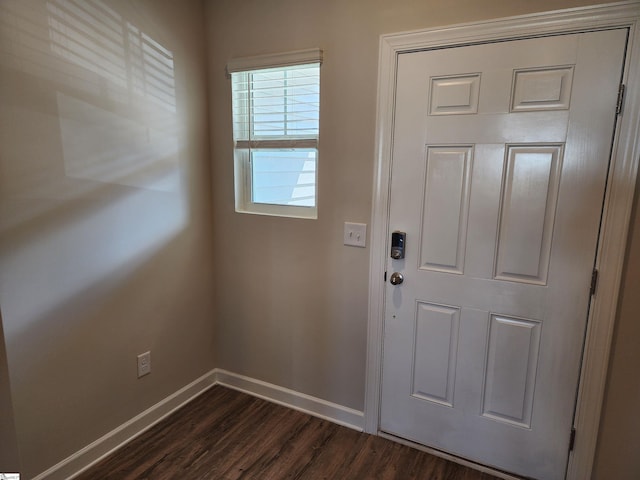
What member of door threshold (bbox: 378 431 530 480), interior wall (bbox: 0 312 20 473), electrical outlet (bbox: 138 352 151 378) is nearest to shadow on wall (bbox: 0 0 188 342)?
interior wall (bbox: 0 312 20 473)

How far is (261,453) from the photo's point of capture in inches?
79.7

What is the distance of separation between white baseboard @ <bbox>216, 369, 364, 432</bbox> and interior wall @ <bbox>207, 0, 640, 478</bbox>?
44mm

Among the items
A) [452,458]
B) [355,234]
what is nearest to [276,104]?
[355,234]

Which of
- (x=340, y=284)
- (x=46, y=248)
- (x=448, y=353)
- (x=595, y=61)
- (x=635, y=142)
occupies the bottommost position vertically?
(x=448, y=353)

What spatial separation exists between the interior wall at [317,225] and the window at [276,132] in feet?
0.22

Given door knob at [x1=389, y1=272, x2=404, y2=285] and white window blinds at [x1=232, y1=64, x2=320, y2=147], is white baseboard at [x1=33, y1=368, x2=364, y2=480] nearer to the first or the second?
door knob at [x1=389, y1=272, x2=404, y2=285]

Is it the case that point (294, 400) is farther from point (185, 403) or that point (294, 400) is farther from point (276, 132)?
point (276, 132)

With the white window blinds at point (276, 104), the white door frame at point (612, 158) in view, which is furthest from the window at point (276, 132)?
the white door frame at point (612, 158)

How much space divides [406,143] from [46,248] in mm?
1701

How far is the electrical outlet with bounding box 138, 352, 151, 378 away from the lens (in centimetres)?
214

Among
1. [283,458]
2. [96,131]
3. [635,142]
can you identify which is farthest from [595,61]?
[283,458]

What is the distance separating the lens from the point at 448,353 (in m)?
1.94

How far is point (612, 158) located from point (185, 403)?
2614 mm

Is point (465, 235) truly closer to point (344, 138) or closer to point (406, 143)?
point (406, 143)
